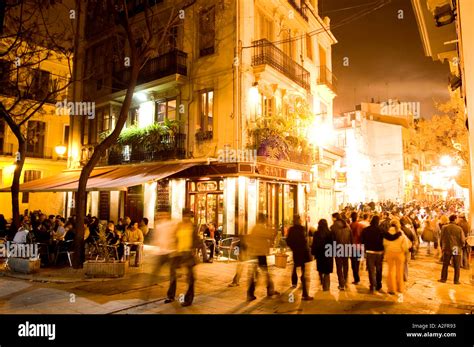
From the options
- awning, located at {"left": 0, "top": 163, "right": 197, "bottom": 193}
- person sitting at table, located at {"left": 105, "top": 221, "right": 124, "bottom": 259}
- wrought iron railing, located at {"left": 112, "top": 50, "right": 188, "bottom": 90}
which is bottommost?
person sitting at table, located at {"left": 105, "top": 221, "right": 124, "bottom": 259}

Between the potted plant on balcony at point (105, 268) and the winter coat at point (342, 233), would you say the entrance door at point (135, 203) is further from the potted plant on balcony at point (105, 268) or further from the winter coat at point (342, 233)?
the winter coat at point (342, 233)

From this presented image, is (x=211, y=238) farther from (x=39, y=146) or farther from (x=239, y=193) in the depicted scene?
(x=39, y=146)

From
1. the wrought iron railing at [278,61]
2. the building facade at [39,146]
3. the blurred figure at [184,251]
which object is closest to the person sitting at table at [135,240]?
the blurred figure at [184,251]

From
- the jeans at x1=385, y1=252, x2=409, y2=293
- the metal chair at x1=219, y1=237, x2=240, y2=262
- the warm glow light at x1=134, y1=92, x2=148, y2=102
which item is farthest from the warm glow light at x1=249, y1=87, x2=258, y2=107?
the jeans at x1=385, y1=252, x2=409, y2=293

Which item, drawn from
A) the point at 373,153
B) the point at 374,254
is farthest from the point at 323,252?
the point at 373,153

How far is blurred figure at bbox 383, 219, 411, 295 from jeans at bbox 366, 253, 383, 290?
1.00ft

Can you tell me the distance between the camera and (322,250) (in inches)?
336

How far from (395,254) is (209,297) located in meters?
4.64

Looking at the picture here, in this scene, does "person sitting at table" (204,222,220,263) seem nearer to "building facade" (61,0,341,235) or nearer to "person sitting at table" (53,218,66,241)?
"building facade" (61,0,341,235)

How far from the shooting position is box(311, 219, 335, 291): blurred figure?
8.47 metres

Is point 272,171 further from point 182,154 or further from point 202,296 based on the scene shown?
point 202,296

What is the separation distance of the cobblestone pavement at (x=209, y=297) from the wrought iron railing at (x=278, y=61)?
30.5ft
